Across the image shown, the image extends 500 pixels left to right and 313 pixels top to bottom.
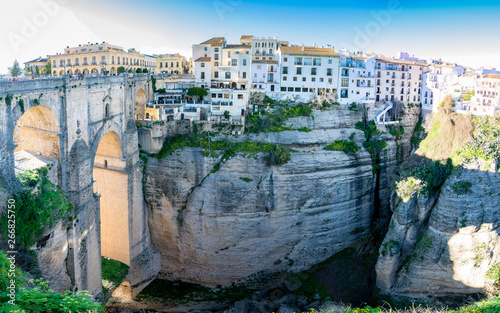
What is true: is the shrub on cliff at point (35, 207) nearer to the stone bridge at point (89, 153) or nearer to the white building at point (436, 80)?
the stone bridge at point (89, 153)

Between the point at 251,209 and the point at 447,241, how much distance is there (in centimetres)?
1236

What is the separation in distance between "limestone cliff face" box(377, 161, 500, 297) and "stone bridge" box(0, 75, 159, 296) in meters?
16.5

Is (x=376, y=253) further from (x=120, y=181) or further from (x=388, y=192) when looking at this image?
(x=120, y=181)

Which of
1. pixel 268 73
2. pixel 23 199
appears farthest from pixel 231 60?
pixel 23 199

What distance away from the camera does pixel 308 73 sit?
36.2 metres

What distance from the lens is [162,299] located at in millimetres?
29281

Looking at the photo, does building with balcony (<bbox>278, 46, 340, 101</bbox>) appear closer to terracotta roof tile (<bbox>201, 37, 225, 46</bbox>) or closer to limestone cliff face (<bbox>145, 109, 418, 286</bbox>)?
limestone cliff face (<bbox>145, 109, 418, 286</bbox>)

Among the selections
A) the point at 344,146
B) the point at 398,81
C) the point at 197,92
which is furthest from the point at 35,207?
the point at 398,81

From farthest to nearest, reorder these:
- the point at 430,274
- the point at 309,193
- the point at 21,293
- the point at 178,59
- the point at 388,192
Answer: the point at 178,59 → the point at 388,192 → the point at 309,193 → the point at 430,274 → the point at 21,293

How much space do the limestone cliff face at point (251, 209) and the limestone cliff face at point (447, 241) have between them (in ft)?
16.8

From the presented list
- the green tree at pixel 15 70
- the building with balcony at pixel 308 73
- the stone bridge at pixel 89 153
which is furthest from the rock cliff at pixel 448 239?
the green tree at pixel 15 70

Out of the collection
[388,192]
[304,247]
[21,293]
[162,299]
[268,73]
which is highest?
[268,73]

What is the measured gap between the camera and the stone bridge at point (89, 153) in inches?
788

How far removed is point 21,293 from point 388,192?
28665 mm
